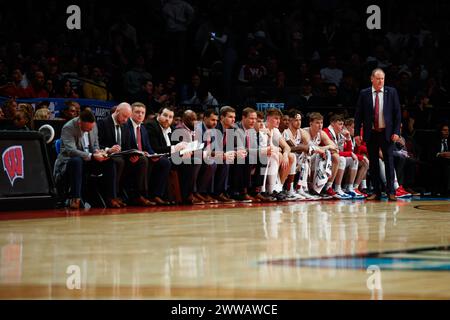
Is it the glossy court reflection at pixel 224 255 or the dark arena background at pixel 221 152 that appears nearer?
the glossy court reflection at pixel 224 255

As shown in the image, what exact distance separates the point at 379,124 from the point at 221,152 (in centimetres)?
216

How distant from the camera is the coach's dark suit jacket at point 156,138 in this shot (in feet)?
36.9

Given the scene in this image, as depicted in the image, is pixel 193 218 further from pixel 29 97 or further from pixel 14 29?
pixel 14 29

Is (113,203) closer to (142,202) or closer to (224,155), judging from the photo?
(142,202)

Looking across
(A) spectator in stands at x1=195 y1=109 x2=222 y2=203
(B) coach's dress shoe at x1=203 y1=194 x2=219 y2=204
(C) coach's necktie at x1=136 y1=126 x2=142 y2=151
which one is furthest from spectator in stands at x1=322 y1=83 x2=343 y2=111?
(C) coach's necktie at x1=136 y1=126 x2=142 y2=151

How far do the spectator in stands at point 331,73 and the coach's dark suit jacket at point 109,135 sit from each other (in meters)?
7.40

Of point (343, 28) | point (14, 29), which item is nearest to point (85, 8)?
point (14, 29)

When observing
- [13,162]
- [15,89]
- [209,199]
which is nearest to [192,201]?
[209,199]

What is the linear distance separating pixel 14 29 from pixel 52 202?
7021mm

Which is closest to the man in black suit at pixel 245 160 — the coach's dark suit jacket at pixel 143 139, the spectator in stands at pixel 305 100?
the coach's dark suit jacket at pixel 143 139

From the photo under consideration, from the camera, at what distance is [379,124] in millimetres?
11961

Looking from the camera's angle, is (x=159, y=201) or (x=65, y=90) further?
(x=65, y=90)

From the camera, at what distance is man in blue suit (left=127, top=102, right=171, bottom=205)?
10.9 meters

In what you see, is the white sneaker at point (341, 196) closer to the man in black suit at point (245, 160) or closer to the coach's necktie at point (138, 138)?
the man in black suit at point (245, 160)
